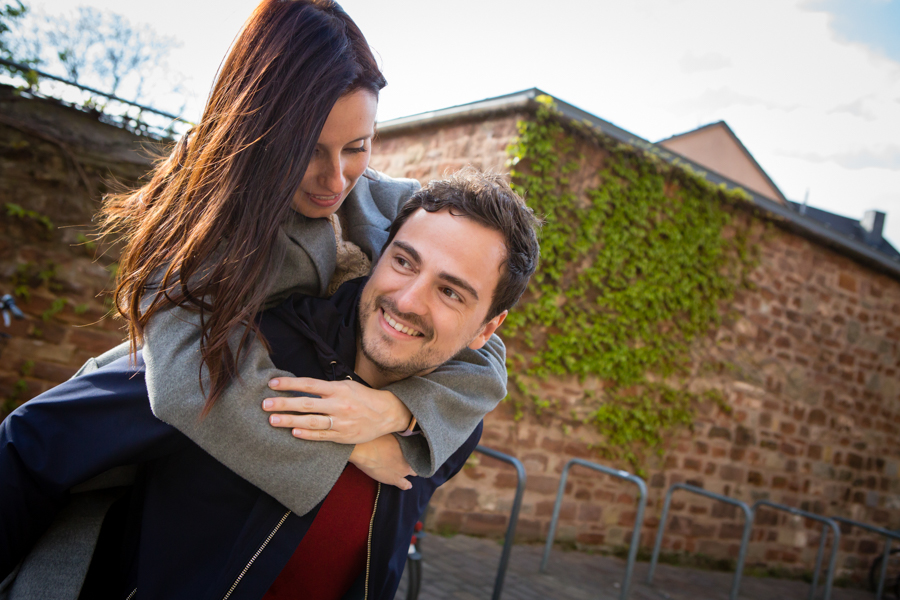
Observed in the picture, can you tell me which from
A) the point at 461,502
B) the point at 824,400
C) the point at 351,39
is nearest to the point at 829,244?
the point at 824,400

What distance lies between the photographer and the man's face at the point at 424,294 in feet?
5.89

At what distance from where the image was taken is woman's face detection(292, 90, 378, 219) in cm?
165

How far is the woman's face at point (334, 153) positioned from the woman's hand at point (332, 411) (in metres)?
0.50

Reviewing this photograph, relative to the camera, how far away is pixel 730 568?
7727 millimetres

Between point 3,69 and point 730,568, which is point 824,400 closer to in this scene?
point 730,568

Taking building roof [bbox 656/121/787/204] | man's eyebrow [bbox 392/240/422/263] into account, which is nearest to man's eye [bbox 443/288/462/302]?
man's eyebrow [bbox 392/240/422/263]

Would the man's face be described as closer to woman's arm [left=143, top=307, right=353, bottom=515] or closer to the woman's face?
the woman's face

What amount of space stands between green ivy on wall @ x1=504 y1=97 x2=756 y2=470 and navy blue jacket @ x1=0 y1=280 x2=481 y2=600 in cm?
433

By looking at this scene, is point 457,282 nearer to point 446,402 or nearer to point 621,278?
point 446,402

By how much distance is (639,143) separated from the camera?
6500mm

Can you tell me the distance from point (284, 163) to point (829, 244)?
8.72m

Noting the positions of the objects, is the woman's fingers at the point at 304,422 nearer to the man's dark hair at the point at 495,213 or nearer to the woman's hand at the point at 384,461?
the woman's hand at the point at 384,461

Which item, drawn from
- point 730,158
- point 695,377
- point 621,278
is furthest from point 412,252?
point 730,158

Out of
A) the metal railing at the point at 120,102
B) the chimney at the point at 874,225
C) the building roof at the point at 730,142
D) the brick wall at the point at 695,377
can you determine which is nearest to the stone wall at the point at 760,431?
the brick wall at the point at 695,377
